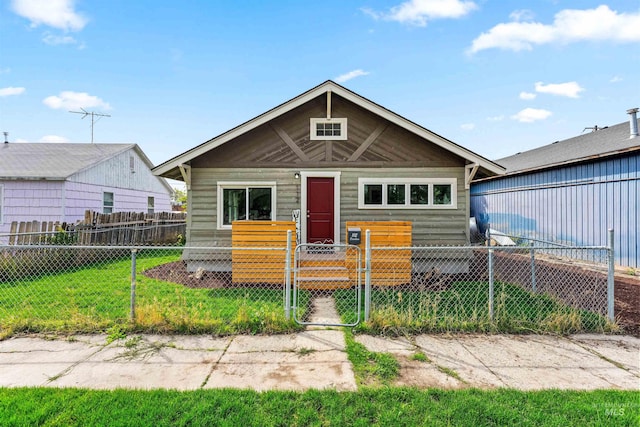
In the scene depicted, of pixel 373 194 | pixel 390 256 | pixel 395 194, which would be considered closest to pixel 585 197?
pixel 395 194

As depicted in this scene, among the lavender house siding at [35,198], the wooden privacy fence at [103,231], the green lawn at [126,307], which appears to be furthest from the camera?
the lavender house siding at [35,198]

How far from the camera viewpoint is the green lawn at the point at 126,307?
445 cm

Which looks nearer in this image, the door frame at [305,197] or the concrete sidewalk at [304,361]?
the concrete sidewalk at [304,361]

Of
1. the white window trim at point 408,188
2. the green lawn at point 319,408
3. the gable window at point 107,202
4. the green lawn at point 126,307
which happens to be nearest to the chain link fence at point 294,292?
the green lawn at point 126,307

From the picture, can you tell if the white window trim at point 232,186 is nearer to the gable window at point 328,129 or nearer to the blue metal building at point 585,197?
the gable window at point 328,129

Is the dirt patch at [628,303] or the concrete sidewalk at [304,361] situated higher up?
the dirt patch at [628,303]

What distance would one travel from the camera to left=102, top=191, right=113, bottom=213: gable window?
1535cm

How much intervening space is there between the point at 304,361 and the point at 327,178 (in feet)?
20.2

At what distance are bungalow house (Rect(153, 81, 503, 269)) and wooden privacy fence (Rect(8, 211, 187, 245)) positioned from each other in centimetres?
422

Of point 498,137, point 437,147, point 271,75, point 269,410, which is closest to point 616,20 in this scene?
point 437,147

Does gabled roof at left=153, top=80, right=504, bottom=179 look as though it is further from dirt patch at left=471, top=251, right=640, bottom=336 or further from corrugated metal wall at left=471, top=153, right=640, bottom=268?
corrugated metal wall at left=471, top=153, right=640, bottom=268

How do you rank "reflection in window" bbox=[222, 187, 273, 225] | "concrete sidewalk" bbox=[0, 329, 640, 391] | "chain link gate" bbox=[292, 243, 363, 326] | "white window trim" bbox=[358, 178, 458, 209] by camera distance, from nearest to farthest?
"concrete sidewalk" bbox=[0, 329, 640, 391] < "chain link gate" bbox=[292, 243, 363, 326] < "white window trim" bbox=[358, 178, 458, 209] < "reflection in window" bbox=[222, 187, 273, 225]

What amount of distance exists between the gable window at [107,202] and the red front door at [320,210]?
12193mm

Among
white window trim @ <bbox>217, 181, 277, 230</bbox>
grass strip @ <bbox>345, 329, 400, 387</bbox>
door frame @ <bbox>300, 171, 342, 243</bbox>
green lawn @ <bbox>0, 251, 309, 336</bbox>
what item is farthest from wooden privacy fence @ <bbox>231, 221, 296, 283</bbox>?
grass strip @ <bbox>345, 329, 400, 387</bbox>
